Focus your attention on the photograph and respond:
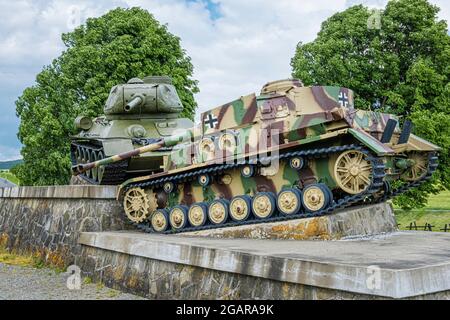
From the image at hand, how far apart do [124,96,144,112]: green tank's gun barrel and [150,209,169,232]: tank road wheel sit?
4.24m

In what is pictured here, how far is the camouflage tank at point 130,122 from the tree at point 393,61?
9840 millimetres

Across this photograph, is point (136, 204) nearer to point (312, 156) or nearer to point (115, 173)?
point (115, 173)

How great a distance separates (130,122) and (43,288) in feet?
21.0

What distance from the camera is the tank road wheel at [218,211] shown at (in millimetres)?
11203

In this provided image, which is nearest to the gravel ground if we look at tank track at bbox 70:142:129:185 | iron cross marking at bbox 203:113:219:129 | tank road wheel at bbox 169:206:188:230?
tank road wheel at bbox 169:206:188:230

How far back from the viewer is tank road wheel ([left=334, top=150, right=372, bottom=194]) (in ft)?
32.4

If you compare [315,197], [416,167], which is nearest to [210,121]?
[315,197]

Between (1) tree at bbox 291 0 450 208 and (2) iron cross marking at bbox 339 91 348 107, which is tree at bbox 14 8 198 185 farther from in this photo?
(2) iron cross marking at bbox 339 91 348 107
